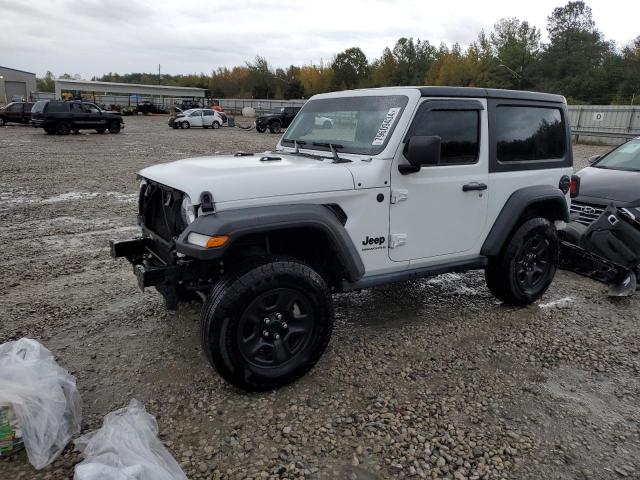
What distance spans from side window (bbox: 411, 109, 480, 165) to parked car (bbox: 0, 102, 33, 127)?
2847 cm

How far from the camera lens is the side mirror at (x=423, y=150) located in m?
3.20

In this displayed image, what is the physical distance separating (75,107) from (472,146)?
924 inches

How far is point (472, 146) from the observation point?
12.9 ft

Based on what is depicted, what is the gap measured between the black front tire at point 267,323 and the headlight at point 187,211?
42cm

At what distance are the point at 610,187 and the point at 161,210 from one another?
17.5 ft

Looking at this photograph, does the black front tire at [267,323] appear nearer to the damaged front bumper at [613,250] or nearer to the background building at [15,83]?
the damaged front bumper at [613,250]

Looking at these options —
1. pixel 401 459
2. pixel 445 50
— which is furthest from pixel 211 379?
pixel 445 50

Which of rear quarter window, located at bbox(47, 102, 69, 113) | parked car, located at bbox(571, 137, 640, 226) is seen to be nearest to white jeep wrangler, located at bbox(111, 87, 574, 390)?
parked car, located at bbox(571, 137, 640, 226)

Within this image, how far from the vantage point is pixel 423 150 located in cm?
321

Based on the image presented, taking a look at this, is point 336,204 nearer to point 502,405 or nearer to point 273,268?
point 273,268

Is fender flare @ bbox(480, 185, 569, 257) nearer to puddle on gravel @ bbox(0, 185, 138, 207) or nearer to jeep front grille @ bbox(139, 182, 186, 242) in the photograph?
jeep front grille @ bbox(139, 182, 186, 242)

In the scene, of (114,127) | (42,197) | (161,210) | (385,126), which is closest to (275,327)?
(161,210)

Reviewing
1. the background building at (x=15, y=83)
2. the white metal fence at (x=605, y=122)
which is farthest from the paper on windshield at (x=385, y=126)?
the background building at (x=15, y=83)

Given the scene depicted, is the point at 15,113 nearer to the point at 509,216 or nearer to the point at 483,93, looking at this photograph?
the point at 483,93
